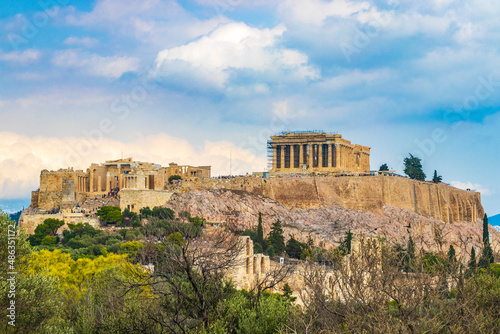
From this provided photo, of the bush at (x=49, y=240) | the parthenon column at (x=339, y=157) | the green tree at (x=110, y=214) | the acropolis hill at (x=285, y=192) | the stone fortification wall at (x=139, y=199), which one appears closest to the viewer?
the bush at (x=49, y=240)

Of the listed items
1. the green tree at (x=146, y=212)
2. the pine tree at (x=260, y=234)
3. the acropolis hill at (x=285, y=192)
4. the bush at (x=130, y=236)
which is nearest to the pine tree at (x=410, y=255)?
the pine tree at (x=260, y=234)

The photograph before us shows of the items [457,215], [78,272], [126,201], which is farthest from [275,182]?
[78,272]

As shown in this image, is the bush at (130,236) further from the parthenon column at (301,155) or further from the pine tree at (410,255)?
the parthenon column at (301,155)

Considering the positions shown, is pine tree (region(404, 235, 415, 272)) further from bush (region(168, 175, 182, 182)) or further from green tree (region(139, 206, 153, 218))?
bush (region(168, 175, 182, 182))

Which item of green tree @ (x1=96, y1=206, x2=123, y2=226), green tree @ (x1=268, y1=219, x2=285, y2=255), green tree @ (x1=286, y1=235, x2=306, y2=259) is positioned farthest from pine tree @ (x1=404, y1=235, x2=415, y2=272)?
green tree @ (x1=96, y1=206, x2=123, y2=226)

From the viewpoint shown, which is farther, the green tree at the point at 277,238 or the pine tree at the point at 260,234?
the pine tree at the point at 260,234

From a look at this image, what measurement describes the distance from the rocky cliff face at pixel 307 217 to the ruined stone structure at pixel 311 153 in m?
11.1

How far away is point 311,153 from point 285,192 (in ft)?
38.5

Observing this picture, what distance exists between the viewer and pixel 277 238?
67812 millimetres

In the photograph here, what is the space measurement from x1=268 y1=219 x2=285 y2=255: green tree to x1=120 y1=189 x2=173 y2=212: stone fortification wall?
492 inches

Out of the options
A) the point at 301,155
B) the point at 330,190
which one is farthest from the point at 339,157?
the point at 330,190

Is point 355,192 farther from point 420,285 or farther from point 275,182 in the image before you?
point 420,285

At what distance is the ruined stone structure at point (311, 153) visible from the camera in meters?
93.8

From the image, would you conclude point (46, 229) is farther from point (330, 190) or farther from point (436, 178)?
point (436, 178)
